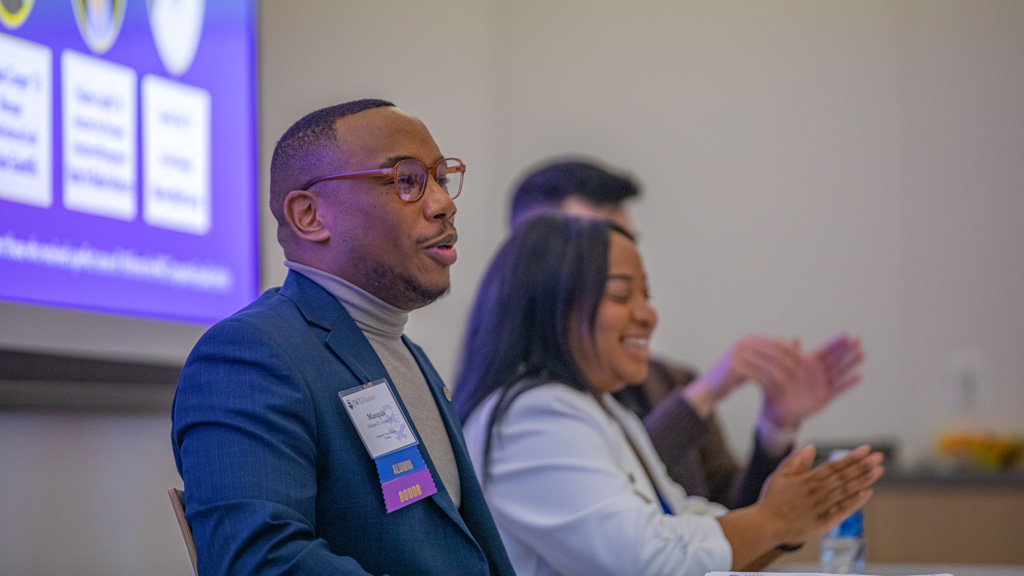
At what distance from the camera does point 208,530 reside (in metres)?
1.02

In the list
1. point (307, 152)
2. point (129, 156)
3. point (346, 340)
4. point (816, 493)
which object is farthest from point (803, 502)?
point (129, 156)

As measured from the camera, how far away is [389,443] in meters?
1.17

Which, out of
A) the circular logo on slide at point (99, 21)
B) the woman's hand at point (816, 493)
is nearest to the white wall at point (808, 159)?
the circular logo on slide at point (99, 21)

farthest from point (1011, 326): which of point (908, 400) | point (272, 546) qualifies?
point (272, 546)

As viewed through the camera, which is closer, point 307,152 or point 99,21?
point 307,152

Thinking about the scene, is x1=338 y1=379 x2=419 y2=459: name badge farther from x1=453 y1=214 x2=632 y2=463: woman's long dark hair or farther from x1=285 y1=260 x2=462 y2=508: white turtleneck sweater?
x1=453 y1=214 x2=632 y2=463: woman's long dark hair

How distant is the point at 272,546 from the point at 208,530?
8cm

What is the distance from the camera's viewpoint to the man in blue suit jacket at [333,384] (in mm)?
1024

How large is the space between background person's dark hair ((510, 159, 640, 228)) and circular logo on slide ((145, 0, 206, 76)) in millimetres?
1452

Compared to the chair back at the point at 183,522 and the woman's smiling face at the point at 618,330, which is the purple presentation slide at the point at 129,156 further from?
the woman's smiling face at the point at 618,330

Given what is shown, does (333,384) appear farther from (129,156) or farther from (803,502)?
(129,156)

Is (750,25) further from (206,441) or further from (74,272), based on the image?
(206,441)

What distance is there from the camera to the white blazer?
1.64 metres

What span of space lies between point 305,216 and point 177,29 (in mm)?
1084
